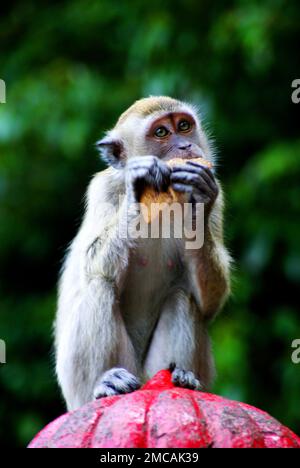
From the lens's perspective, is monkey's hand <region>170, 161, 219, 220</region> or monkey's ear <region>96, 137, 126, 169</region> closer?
monkey's hand <region>170, 161, 219, 220</region>

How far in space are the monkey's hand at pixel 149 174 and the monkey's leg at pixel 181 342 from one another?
37.3 inches

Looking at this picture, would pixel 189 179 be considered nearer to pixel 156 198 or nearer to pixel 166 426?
pixel 156 198

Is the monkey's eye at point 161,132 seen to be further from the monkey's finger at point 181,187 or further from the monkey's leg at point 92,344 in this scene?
the monkey's leg at point 92,344

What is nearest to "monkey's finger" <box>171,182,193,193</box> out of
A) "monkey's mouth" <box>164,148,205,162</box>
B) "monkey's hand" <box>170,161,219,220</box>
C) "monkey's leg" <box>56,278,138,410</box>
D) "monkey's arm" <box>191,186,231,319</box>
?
"monkey's hand" <box>170,161,219,220</box>

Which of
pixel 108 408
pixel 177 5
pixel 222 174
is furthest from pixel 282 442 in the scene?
pixel 177 5

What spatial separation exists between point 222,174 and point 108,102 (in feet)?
5.46

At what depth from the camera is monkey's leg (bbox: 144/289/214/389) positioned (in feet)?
19.8

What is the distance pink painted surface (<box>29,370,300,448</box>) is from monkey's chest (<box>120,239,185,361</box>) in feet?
7.73

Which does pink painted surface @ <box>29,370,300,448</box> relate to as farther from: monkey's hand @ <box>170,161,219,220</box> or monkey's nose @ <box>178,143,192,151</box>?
monkey's nose @ <box>178,143,192,151</box>

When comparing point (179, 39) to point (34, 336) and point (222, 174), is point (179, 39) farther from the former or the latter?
point (34, 336)

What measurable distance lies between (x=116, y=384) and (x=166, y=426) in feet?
5.17

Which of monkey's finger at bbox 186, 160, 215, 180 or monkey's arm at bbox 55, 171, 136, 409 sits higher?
monkey's finger at bbox 186, 160, 215, 180

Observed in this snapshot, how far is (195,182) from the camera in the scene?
5590 mm

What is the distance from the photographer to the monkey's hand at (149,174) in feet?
18.0
